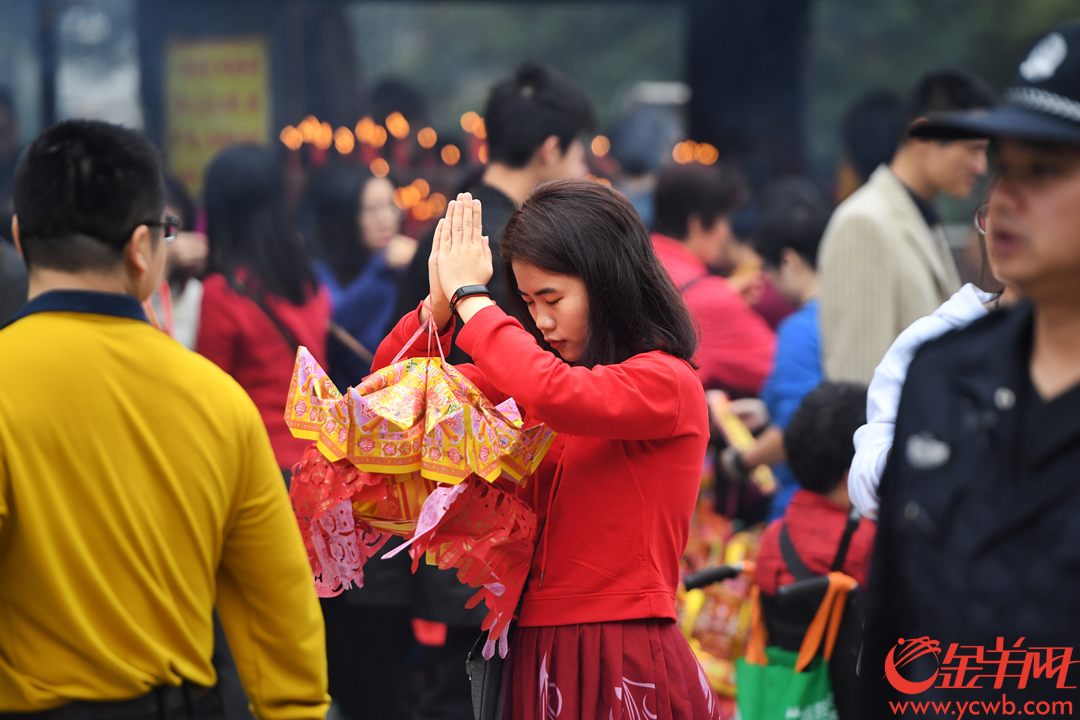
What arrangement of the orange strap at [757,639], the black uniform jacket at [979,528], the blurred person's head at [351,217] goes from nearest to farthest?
1. the black uniform jacket at [979,528]
2. the orange strap at [757,639]
3. the blurred person's head at [351,217]

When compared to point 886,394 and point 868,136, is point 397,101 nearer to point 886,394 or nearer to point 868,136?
point 868,136

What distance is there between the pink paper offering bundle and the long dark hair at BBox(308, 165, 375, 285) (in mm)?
3826

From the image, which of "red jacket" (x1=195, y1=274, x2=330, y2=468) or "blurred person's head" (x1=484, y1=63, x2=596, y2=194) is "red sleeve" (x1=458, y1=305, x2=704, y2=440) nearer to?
"blurred person's head" (x1=484, y1=63, x2=596, y2=194)

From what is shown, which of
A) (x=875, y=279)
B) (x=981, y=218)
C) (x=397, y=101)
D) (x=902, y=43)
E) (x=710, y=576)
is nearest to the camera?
(x=981, y=218)

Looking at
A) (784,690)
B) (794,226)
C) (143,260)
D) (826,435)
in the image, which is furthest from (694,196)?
(143,260)

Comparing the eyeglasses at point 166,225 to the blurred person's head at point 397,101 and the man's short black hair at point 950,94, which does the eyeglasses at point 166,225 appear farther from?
the blurred person's head at point 397,101

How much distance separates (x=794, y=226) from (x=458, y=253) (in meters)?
2.90

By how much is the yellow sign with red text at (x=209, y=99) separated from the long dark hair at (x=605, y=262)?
710 cm

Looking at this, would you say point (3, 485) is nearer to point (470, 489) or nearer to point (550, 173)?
point (470, 489)

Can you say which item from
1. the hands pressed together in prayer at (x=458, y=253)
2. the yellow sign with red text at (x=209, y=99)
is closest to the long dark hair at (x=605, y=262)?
the hands pressed together in prayer at (x=458, y=253)

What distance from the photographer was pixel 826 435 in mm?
3168

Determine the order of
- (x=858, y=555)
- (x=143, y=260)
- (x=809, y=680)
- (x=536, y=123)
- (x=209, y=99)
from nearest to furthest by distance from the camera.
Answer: (x=143, y=260)
(x=809, y=680)
(x=858, y=555)
(x=536, y=123)
(x=209, y=99)

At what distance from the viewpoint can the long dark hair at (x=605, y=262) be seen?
7.33ft

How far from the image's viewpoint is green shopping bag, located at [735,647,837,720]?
9.39 ft
